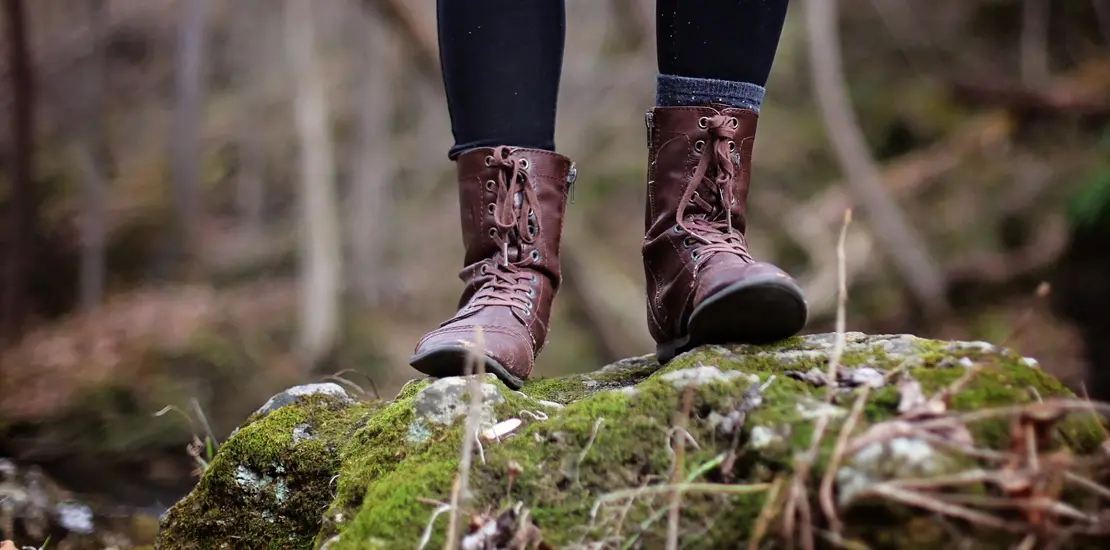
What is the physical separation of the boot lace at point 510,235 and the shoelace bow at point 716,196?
0.30m

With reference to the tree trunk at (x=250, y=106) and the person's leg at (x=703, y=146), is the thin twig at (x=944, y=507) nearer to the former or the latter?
the person's leg at (x=703, y=146)

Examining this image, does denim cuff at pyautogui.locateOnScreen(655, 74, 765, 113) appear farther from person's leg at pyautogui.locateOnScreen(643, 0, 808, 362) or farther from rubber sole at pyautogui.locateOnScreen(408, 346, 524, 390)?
rubber sole at pyautogui.locateOnScreen(408, 346, 524, 390)

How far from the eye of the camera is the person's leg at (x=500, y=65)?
58.0 inches

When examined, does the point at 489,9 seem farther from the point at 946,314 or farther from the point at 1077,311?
the point at 946,314

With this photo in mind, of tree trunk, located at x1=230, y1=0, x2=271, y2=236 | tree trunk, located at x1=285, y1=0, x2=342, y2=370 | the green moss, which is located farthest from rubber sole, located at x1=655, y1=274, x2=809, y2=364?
tree trunk, located at x1=230, y1=0, x2=271, y2=236

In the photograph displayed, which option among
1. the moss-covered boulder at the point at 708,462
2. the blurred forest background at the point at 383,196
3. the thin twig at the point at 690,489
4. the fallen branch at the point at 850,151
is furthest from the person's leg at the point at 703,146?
the fallen branch at the point at 850,151

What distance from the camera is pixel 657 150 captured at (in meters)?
1.50

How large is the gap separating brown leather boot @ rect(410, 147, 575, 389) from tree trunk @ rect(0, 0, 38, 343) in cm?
622

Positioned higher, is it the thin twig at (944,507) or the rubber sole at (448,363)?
the thin twig at (944,507)

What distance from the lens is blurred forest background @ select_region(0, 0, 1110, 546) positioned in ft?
18.7

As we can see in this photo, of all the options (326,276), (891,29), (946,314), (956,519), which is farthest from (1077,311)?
(326,276)

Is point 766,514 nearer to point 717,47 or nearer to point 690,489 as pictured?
point 690,489

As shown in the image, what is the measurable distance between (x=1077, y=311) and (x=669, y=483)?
215 inches

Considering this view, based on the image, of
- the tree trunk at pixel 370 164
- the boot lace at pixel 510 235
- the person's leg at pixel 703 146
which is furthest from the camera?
the tree trunk at pixel 370 164
